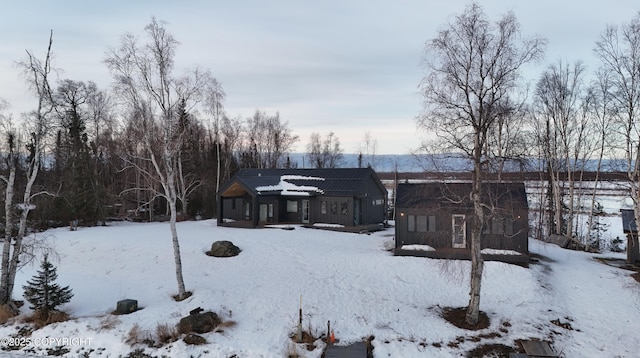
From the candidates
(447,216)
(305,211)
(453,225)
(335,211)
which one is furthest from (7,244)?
(335,211)

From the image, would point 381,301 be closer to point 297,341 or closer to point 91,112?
point 297,341

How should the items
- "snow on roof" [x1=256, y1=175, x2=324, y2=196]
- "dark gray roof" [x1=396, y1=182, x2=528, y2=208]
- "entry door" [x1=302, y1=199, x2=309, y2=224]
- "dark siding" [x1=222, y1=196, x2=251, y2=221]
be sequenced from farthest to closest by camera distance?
"dark siding" [x1=222, y1=196, x2=251, y2=221], "entry door" [x1=302, y1=199, x2=309, y2=224], "snow on roof" [x1=256, y1=175, x2=324, y2=196], "dark gray roof" [x1=396, y1=182, x2=528, y2=208]

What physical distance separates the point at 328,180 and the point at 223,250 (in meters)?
12.9

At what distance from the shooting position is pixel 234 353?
440 inches

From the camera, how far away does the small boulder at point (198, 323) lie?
1228 centimetres

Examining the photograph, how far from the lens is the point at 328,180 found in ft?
101

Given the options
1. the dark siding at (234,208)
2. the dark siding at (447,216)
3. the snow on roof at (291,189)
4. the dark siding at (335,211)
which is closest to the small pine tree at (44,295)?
the dark siding at (447,216)

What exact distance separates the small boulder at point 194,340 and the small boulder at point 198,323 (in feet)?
1.09

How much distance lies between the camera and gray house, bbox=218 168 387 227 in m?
28.8

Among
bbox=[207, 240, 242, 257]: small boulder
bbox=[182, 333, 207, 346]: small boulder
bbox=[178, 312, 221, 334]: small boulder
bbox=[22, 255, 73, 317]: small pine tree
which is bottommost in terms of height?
bbox=[182, 333, 207, 346]: small boulder

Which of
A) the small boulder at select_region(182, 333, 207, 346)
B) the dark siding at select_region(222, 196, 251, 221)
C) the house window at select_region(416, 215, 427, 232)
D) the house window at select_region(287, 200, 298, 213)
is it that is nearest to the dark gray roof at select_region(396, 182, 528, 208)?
the house window at select_region(416, 215, 427, 232)

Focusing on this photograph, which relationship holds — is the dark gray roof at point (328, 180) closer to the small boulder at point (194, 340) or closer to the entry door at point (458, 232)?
the entry door at point (458, 232)

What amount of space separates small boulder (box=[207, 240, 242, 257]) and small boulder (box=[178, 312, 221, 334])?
6.98 meters

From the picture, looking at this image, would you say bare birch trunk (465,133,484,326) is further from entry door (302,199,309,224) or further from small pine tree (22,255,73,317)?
entry door (302,199,309,224)
